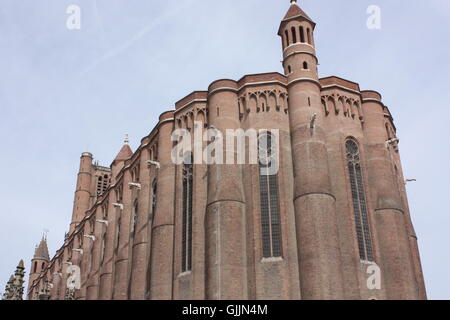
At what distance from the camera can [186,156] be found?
1244 inches

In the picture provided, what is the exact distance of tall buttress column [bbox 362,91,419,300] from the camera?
26.4 meters

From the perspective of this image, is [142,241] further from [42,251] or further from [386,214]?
[42,251]

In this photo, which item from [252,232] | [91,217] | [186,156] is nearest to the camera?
[252,232]

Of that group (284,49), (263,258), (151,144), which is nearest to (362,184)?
(263,258)

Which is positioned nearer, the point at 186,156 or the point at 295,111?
the point at 295,111

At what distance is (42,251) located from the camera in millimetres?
79062

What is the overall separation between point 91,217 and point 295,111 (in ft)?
83.4

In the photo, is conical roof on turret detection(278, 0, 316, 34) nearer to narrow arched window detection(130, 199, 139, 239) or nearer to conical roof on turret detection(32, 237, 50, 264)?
narrow arched window detection(130, 199, 139, 239)

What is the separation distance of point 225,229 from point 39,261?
58912 mm

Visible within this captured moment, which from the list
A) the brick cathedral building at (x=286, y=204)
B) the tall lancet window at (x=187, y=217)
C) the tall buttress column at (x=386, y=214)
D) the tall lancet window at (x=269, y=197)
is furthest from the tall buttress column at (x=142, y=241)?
the tall buttress column at (x=386, y=214)

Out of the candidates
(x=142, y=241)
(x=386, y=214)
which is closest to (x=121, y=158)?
(x=142, y=241)

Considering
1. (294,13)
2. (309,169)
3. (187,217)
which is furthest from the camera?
(294,13)

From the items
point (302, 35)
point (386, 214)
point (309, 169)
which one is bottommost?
point (386, 214)
